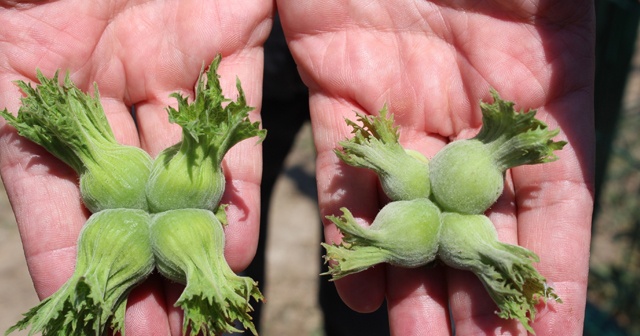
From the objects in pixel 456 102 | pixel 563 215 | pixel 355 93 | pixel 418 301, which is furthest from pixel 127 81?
pixel 563 215

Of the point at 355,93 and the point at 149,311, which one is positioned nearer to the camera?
the point at 149,311

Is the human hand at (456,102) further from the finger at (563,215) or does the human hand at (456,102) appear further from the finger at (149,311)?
the finger at (149,311)

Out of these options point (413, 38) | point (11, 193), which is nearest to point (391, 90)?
point (413, 38)

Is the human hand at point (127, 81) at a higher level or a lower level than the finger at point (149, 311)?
higher

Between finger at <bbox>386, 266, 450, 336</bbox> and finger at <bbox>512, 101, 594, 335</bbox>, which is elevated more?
finger at <bbox>512, 101, 594, 335</bbox>

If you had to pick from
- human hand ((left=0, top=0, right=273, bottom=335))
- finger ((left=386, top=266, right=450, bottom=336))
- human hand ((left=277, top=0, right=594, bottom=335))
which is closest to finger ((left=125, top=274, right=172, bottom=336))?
human hand ((left=0, top=0, right=273, bottom=335))

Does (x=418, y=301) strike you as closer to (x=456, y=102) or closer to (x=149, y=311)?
(x=456, y=102)

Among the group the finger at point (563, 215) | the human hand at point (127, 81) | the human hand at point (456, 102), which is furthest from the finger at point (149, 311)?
the finger at point (563, 215)

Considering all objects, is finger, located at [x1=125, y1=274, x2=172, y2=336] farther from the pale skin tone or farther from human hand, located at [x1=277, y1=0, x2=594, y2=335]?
human hand, located at [x1=277, y1=0, x2=594, y2=335]
